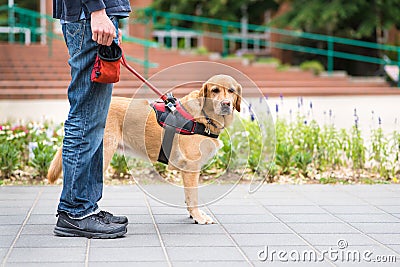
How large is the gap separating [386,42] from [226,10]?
22.2 ft

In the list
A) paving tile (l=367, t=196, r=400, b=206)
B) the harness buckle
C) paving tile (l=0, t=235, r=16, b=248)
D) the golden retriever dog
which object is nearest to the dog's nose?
the golden retriever dog

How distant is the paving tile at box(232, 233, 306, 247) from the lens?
443cm

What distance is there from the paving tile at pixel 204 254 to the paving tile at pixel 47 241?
1.97 feet

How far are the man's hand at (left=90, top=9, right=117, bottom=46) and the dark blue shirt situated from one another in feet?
0.13

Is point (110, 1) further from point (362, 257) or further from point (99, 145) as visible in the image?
point (362, 257)

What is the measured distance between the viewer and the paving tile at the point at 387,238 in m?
4.48

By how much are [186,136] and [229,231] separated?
726 mm

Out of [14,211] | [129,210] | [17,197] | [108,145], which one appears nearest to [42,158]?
[17,197]

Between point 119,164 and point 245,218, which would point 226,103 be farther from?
point 119,164

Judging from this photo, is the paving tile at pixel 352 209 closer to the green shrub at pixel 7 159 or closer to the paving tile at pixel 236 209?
the paving tile at pixel 236 209

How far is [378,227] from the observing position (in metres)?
4.93

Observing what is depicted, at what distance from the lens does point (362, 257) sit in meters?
4.10

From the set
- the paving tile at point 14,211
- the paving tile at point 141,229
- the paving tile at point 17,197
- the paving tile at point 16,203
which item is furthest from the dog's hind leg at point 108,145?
the paving tile at point 17,197

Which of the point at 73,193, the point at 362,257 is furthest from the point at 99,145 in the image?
the point at 362,257
